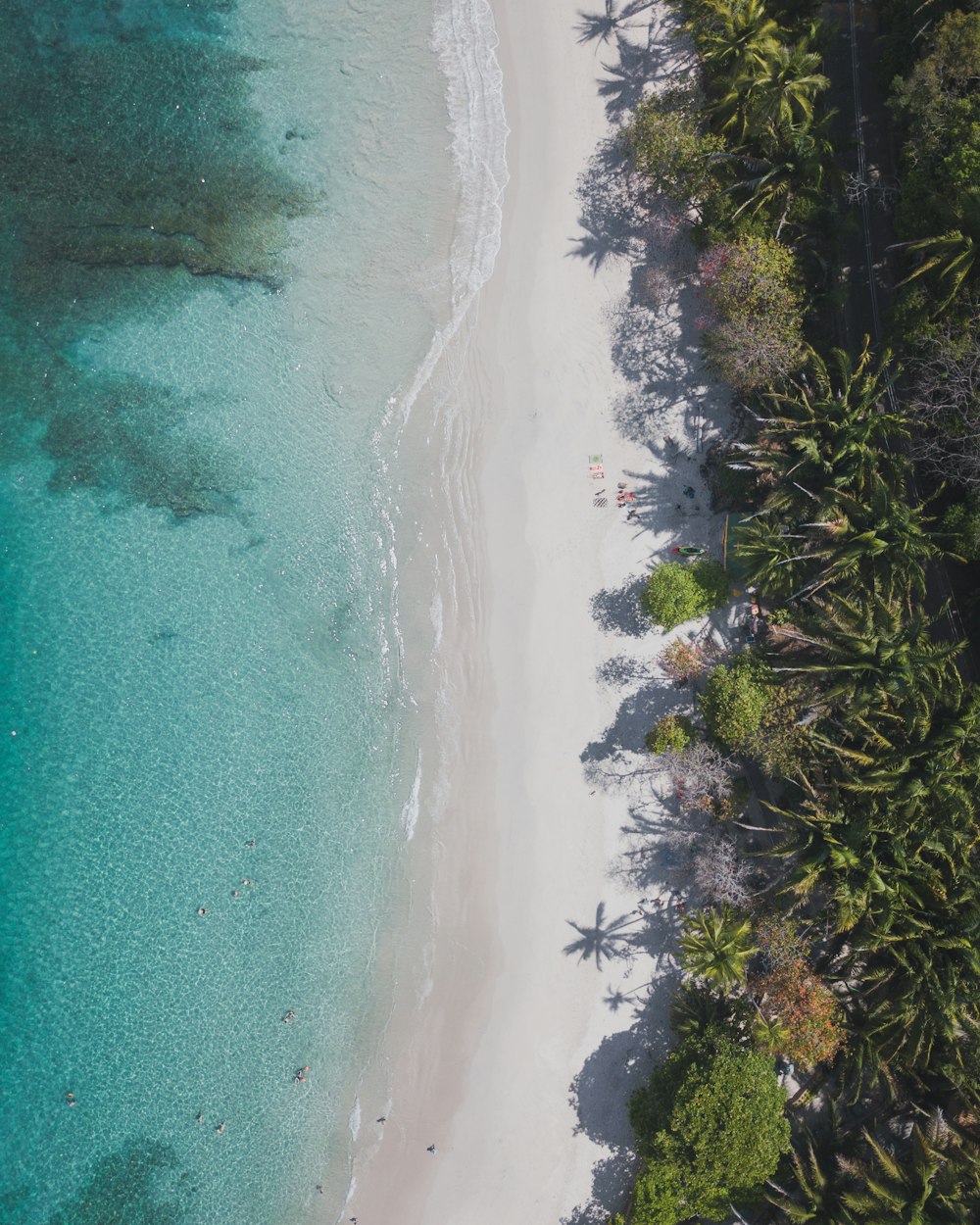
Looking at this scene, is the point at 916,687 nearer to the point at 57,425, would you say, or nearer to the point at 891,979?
the point at 891,979

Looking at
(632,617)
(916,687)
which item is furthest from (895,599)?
(632,617)

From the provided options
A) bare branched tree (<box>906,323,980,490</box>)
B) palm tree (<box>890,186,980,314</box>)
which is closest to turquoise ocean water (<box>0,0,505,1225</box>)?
palm tree (<box>890,186,980,314</box>)

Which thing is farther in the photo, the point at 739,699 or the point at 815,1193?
the point at 739,699

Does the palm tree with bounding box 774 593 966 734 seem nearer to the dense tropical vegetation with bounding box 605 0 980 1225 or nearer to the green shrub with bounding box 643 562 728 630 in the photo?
the dense tropical vegetation with bounding box 605 0 980 1225

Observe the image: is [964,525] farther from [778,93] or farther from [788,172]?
[778,93]

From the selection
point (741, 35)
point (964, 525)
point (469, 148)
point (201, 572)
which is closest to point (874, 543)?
point (964, 525)
